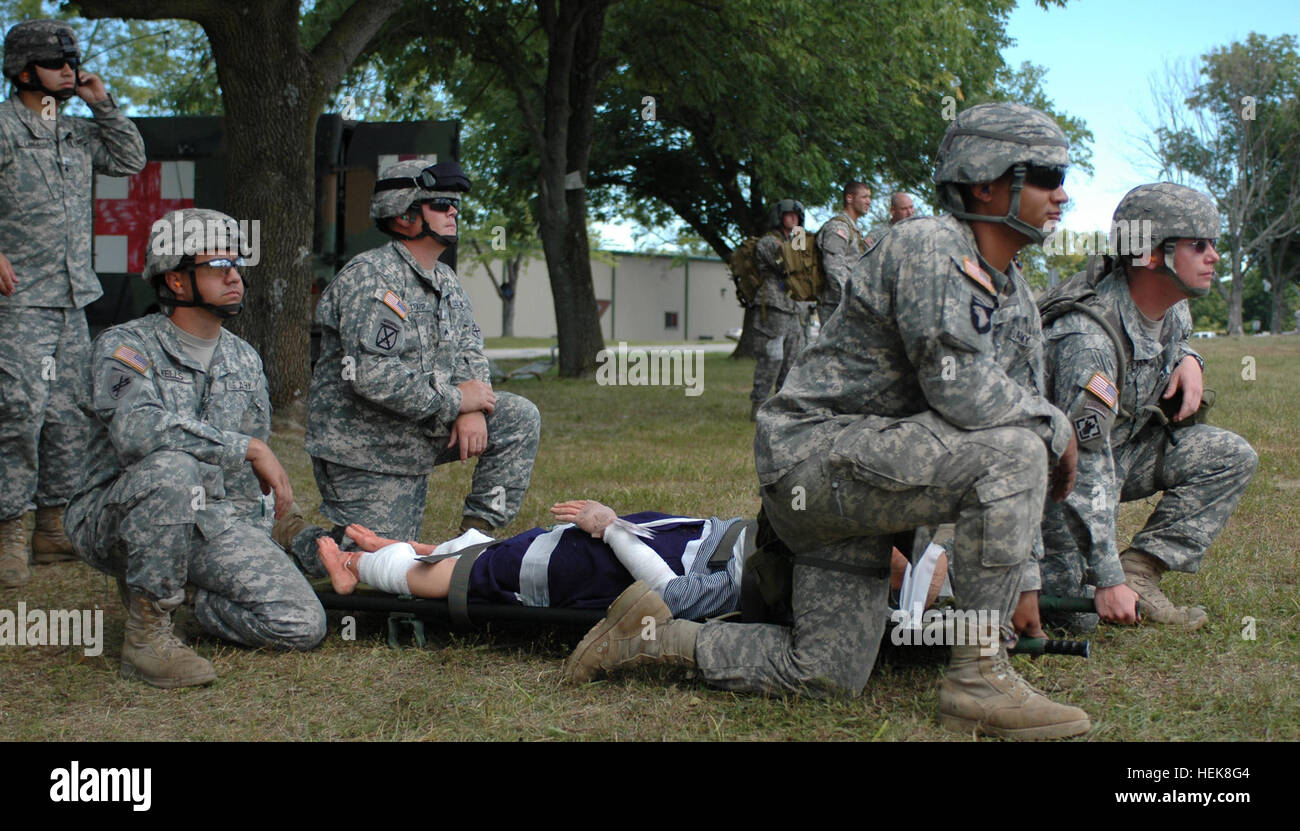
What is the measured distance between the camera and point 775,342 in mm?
10570

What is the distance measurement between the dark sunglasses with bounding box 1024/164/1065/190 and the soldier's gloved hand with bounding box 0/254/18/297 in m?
4.08

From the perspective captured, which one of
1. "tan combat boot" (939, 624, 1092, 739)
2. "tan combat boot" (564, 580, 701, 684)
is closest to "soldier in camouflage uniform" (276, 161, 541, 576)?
"tan combat boot" (564, 580, 701, 684)

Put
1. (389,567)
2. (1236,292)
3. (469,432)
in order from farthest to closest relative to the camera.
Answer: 1. (1236,292)
2. (469,432)
3. (389,567)

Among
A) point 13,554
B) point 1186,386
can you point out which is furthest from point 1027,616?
point 13,554

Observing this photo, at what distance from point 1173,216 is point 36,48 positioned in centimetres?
454

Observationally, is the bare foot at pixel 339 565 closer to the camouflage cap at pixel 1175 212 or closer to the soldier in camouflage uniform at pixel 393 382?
the soldier in camouflage uniform at pixel 393 382

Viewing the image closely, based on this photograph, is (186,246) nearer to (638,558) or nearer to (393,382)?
(393,382)

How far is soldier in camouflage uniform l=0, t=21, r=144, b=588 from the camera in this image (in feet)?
16.8

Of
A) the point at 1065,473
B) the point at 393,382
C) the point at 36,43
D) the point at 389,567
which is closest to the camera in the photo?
the point at 1065,473

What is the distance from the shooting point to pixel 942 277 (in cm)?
296

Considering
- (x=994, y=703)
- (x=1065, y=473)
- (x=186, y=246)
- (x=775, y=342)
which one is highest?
(x=186, y=246)

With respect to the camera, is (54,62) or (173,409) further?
(54,62)

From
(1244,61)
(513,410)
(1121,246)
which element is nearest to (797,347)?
(513,410)

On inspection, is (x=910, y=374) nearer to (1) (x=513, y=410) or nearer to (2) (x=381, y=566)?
(2) (x=381, y=566)
